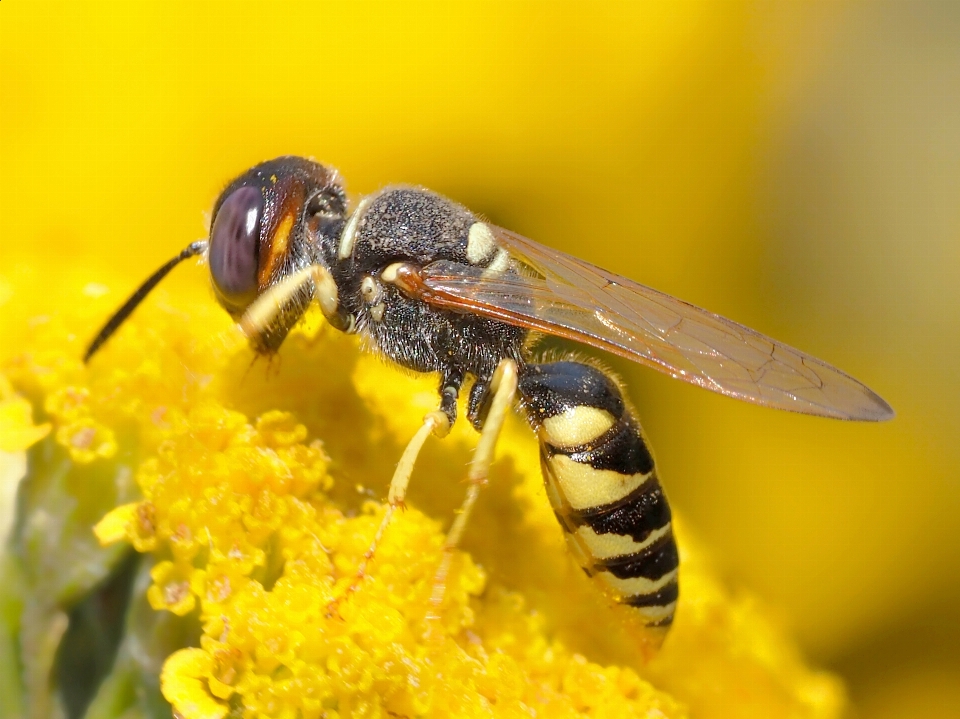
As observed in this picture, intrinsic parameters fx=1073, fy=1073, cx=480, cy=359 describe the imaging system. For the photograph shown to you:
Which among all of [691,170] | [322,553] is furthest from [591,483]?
[691,170]

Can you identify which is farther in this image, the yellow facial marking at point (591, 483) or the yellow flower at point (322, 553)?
the yellow facial marking at point (591, 483)

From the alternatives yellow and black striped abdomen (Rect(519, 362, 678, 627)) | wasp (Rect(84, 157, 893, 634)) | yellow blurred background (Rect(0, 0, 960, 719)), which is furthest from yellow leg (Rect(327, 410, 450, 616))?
yellow blurred background (Rect(0, 0, 960, 719))

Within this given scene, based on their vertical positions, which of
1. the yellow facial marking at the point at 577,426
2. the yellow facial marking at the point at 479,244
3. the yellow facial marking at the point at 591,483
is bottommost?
the yellow facial marking at the point at 591,483

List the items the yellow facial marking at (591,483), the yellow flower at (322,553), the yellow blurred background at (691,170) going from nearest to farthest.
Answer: the yellow flower at (322,553) < the yellow facial marking at (591,483) < the yellow blurred background at (691,170)

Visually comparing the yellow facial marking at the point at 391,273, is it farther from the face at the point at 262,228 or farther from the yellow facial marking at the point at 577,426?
the yellow facial marking at the point at 577,426

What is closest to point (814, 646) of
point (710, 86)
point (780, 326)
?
point (780, 326)

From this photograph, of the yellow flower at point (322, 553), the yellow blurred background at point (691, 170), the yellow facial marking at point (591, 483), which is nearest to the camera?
the yellow flower at point (322, 553)

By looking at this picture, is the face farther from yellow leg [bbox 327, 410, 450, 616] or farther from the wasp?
yellow leg [bbox 327, 410, 450, 616]

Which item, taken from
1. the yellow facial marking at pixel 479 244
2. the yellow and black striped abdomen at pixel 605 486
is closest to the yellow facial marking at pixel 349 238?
the yellow facial marking at pixel 479 244
